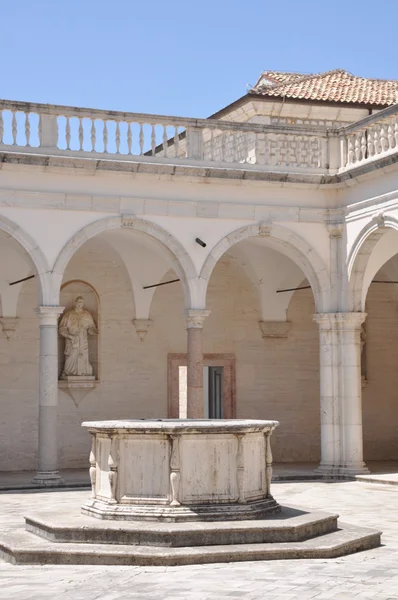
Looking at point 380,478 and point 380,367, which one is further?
point 380,367

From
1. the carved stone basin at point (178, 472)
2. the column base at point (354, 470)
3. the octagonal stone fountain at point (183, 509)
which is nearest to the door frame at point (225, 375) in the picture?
the column base at point (354, 470)

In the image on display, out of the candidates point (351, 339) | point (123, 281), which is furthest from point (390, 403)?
point (123, 281)

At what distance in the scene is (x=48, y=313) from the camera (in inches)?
666

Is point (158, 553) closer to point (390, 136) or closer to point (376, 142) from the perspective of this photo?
point (390, 136)

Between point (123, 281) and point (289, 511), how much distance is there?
10.3 metres

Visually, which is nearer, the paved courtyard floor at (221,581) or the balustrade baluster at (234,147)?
the paved courtyard floor at (221,581)

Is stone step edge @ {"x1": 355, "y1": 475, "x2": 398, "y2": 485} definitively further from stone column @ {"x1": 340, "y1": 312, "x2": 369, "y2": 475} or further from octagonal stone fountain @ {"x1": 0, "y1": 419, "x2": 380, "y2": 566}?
octagonal stone fountain @ {"x1": 0, "y1": 419, "x2": 380, "y2": 566}

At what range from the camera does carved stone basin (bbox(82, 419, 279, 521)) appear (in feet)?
33.5

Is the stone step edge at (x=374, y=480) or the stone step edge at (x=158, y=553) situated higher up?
the stone step edge at (x=374, y=480)

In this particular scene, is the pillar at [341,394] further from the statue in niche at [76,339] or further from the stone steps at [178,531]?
the stone steps at [178,531]

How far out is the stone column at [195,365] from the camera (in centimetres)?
1739

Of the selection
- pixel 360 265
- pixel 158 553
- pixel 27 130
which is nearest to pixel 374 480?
pixel 360 265

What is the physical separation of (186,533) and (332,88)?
56.9 feet

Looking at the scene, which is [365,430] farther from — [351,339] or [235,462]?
[235,462]
